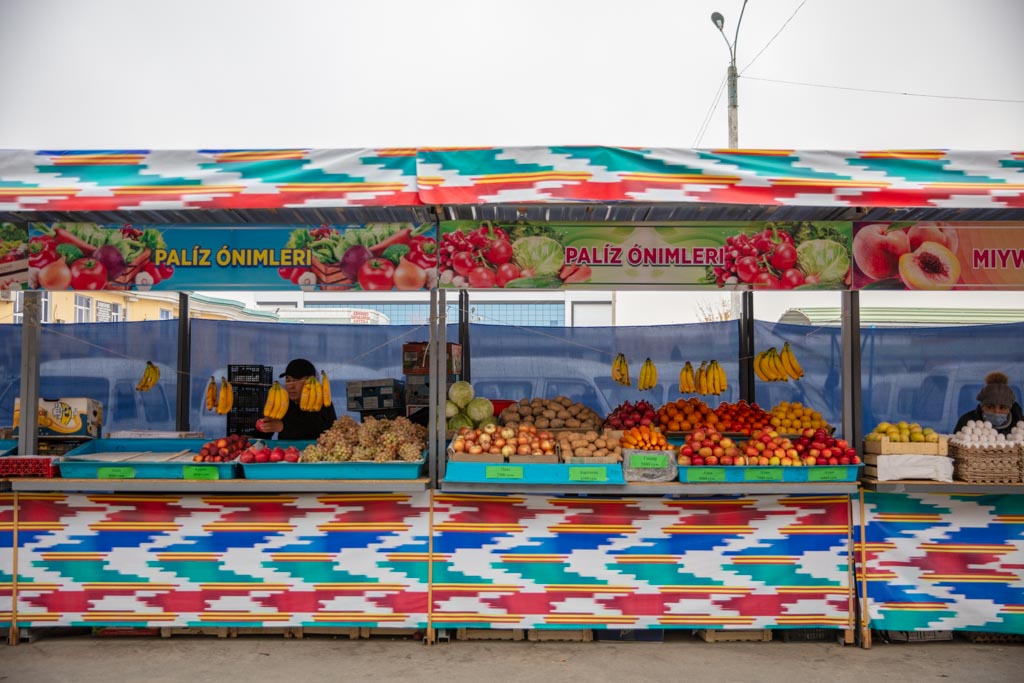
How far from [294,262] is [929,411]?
8366 millimetres

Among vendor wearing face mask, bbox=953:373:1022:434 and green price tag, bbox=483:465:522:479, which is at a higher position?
vendor wearing face mask, bbox=953:373:1022:434

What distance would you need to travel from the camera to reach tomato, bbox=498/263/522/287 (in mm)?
5234

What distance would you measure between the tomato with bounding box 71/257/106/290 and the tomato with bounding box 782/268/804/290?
193 inches

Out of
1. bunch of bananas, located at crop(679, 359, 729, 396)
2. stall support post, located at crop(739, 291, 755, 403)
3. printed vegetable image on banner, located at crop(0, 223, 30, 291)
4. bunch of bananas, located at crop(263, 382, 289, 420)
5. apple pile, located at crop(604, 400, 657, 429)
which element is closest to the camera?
printed vegetable image on banner, located at crop(0, 223, 30, 291)

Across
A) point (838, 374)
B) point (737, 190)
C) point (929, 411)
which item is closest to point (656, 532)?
point (737, 190)

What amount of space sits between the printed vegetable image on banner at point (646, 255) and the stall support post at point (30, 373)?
3.05 metres

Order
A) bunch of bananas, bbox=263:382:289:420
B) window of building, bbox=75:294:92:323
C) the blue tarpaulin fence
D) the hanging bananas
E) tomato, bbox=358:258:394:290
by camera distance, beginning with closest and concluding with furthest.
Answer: tomato, bbox=358:258:394:290, bunch of bananas, bbox=263:382:289:420, the hanging bananas, the blue tarpaulin fence, window of building, bbox=75:294:92:323

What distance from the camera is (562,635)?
17.2 feet

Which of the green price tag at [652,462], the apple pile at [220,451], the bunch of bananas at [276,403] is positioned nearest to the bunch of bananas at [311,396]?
the bunch of bananas at [276,403]

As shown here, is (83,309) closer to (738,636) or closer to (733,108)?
(733,108)

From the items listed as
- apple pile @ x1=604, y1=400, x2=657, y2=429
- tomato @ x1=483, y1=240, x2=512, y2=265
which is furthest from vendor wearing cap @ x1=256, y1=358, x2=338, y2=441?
apple pile @ x1=604, y1=400, x2=657, y2=429

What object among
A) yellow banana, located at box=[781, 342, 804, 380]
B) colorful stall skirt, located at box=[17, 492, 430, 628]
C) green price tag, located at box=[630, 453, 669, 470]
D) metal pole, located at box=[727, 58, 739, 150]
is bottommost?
colorful stall skirt, located at box=[17, 492, 430, 628]

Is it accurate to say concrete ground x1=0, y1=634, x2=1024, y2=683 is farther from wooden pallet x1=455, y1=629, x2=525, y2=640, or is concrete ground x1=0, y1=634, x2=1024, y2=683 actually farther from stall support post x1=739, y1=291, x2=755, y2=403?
stall support post x1=739, y1=291, x2=755, y2=403

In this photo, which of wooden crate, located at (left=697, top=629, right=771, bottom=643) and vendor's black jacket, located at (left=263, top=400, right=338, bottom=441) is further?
vendor's black jacket, located at (left=263, top=400, right=338, bottom=441)
